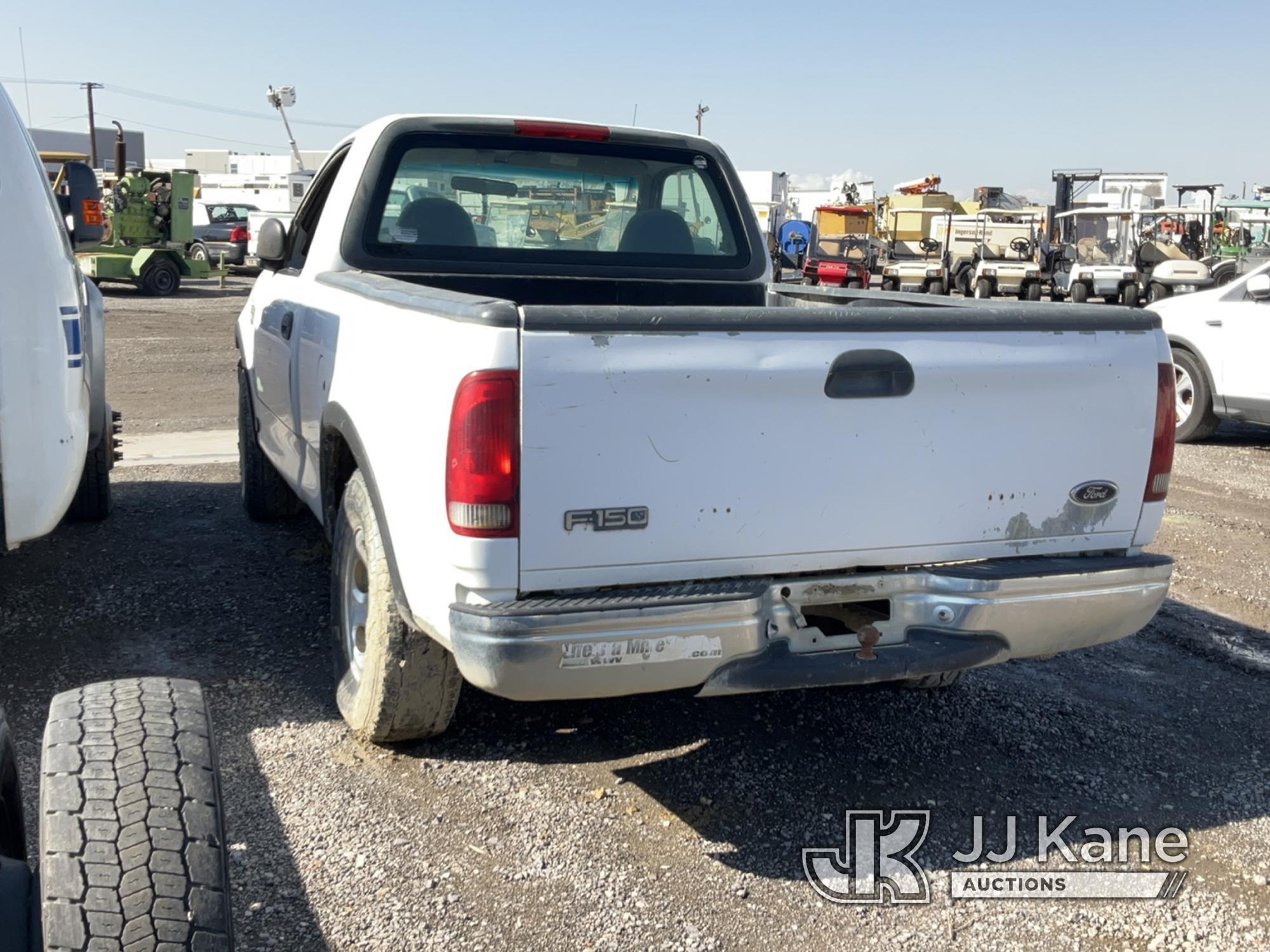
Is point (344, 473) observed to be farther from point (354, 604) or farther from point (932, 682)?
point (932, 682)

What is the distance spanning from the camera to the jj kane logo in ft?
10.00

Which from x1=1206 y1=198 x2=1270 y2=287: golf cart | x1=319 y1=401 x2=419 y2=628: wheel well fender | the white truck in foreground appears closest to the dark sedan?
x1=1206 y1=198 x2=1270 y2=287: golf cart

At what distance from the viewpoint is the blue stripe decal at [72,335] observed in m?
3.88

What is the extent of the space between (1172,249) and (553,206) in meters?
28.5

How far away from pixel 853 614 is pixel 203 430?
696cm

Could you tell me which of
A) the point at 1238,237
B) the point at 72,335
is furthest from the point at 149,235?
the point at 1238,237

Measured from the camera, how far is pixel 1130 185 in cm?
3288

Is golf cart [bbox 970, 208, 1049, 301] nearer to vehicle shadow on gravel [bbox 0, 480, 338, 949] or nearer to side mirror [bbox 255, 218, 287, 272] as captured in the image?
vehicle shadow on gravel [bbox 0, 480, 338, 949]

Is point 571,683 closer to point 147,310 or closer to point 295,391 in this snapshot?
point 295,391

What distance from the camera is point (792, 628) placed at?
9.93ft

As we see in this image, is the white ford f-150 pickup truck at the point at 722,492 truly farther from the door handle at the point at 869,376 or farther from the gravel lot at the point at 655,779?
the gravel lot at the point at 655,779

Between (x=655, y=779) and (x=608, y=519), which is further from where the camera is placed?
(x=655, y=779)

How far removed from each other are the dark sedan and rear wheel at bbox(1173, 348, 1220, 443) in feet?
72.5

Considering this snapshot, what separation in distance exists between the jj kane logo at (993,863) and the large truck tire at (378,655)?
1130mm
